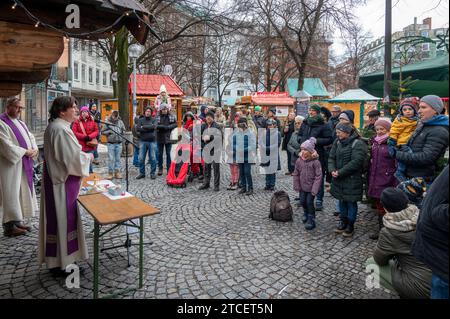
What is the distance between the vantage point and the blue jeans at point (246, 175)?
7496 millimetres

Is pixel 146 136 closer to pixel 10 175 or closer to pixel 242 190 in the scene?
pixel 242 190

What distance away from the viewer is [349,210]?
4.91 meters

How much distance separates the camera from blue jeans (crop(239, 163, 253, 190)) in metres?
7.50

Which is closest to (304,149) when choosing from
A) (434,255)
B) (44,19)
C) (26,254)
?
(434,255)

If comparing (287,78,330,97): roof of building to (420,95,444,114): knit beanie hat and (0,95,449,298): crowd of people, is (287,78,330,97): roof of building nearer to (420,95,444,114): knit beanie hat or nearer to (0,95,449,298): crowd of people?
(0,95,449,298): crowd of people

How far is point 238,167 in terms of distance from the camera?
26.8 feet

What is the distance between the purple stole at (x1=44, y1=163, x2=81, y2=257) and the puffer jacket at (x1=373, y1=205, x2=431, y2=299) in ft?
10.3

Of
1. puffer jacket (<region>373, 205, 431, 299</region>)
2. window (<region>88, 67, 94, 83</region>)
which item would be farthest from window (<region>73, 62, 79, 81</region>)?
puffer jacket (<region>373, 205, 431, 299</region>)

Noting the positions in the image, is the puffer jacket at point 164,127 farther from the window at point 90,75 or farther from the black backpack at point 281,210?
the window at point 90,75

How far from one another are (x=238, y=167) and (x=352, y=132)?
11.8ft

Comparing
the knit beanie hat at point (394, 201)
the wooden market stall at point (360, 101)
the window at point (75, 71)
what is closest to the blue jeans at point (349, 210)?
the knit beanie hat at point (394, 201)

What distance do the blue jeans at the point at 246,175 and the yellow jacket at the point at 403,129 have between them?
360cm

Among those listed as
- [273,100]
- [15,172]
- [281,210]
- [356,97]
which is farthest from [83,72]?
[281,210]
